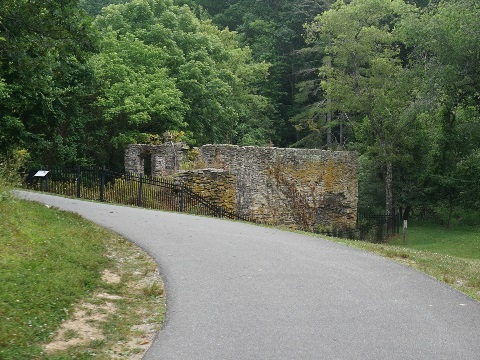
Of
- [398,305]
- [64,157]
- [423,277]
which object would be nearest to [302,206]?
[64,157]

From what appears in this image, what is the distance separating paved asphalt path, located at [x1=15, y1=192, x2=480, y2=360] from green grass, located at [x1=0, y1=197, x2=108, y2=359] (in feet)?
3.72

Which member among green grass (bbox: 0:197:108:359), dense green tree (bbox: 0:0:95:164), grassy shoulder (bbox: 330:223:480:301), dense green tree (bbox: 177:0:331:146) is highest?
dense green tree (bbox: 177:0:331:146)

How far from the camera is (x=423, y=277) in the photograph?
913cm

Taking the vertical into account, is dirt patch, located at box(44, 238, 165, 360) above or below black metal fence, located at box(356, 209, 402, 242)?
above

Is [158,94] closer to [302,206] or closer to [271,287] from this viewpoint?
[302,206]

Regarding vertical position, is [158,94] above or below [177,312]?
above

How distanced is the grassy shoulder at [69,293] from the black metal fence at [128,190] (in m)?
8.91

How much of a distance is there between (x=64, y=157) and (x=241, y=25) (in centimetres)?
2987

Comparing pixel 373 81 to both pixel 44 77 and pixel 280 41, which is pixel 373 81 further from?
pixel 280 41

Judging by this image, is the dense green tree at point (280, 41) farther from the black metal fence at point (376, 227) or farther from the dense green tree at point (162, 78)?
the black metal fence at point (376, 227)

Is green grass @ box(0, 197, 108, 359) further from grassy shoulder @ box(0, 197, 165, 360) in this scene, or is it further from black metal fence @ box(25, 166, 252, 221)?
black metal fence @ box(25, 166, 252, 221)

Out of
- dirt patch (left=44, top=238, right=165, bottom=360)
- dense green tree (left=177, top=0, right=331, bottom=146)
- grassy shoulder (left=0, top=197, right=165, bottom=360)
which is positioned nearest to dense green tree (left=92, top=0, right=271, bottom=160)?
dense green tree (left=177, top=0, right=331, bottom=146)

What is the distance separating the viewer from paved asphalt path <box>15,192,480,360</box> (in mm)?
5598

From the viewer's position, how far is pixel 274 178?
22562 millimetres
